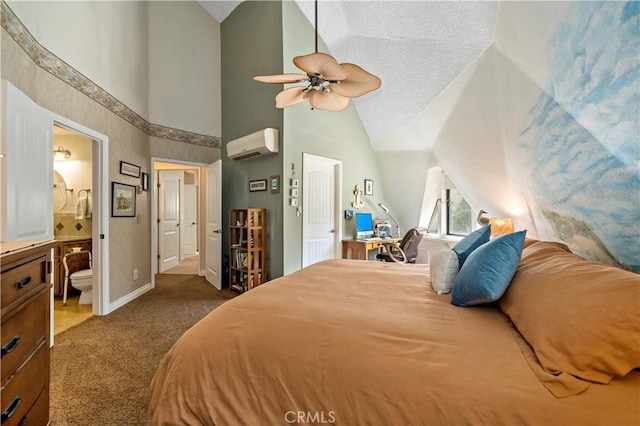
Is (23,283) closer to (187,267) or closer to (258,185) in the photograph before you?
(258,185)

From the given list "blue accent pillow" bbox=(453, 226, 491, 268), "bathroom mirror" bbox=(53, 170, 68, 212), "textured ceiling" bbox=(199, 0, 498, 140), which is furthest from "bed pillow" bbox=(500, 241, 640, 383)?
"bathroom mirror" bbox=(53, 170, 68, 212)

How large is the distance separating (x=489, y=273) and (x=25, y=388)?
2137 millimetres

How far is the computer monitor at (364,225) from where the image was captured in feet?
Result: 15.4

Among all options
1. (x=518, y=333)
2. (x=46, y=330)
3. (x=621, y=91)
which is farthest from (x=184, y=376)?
(x=621, y=91)

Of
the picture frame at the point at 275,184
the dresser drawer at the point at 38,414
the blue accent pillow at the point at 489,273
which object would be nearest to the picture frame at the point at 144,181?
the picture frame at the point at 275,184

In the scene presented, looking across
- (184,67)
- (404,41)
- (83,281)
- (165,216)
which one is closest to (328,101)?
(404,41)

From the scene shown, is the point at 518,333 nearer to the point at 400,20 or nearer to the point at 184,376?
the point at 184,376

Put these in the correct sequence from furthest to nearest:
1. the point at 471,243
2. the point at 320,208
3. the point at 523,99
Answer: the point at 320,208
the point at 523,99
the point at 471,243

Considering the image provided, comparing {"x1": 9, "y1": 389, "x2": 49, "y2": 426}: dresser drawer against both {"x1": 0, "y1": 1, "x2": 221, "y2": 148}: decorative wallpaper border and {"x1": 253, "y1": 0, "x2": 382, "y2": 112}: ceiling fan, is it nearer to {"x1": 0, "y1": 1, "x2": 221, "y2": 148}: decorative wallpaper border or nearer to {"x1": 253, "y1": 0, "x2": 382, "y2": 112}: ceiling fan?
{"x1": 253, "y1": 0, "x2": 382, "y2": 112}: ceiling fan

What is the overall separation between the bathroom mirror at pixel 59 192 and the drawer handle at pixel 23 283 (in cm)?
368

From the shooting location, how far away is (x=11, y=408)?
45.1 inches

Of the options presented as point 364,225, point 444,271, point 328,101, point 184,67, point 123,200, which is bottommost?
point 444,271

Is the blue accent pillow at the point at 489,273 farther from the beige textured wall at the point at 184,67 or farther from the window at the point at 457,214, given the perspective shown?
the beige textured wall at the point at 184,67

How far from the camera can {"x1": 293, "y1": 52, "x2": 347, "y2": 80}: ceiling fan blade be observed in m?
1.88
